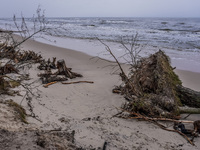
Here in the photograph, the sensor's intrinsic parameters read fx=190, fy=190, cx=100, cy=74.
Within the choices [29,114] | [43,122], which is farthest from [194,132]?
[29,114]

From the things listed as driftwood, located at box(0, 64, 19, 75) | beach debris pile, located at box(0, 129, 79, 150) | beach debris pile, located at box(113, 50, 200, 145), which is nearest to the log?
beach debris pile, located at box(113, 50, 200, 145)

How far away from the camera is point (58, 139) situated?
2264mm

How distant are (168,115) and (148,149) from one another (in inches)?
45.0

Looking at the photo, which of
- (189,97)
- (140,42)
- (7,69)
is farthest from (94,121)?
(140,42)

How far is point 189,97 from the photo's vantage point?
4.27 m

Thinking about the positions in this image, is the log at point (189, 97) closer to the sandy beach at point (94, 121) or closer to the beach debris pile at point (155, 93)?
the beach debris pile at point (155, 93)

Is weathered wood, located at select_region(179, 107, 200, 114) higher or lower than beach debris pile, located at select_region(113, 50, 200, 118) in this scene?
lower

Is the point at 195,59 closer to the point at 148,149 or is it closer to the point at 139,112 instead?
the point at 139,112

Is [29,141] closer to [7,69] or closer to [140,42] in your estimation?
[7,69]

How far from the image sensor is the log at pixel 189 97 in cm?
418

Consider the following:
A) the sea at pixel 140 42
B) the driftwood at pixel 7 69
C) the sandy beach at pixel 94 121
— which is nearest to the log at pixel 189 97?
the sandy beach at pixel 94 121

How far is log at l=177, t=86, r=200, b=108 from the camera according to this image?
4.18 meters

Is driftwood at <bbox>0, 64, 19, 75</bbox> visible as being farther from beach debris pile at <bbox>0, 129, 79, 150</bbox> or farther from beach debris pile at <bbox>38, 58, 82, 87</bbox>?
beach debris pile at <bbox>0, 129, 79, 150</bbox>

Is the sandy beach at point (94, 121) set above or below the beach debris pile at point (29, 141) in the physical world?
below
